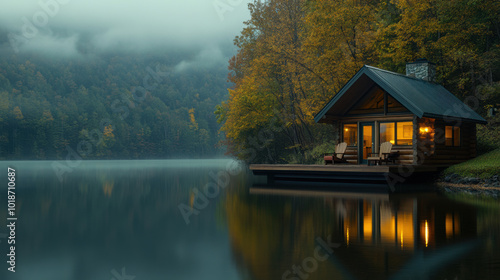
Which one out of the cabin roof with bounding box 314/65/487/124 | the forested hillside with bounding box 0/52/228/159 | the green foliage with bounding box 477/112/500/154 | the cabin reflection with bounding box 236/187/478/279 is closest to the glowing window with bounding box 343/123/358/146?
the cabin roof with bounding box 314/65/487/124

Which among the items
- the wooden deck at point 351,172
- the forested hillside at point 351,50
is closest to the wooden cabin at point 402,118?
the wooden deck at point 351,172

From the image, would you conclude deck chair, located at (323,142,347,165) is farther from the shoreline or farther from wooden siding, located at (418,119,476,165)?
the shoreline

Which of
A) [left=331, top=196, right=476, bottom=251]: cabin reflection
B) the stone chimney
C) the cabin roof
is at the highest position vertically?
the stone chimney

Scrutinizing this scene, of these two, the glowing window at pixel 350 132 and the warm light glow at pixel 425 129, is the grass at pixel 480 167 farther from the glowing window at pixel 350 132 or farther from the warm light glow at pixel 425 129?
the glowing window at pixel 350 132

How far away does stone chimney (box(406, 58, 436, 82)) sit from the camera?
949 inches

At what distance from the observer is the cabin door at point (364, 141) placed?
2244 centimetres

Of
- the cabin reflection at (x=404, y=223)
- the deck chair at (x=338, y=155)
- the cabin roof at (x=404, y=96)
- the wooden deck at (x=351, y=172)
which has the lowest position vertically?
the cabin reflection at (x=404, y=223)

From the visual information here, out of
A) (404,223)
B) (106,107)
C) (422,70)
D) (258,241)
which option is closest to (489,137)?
(422,70)

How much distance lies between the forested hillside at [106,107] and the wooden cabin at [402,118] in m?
76.9

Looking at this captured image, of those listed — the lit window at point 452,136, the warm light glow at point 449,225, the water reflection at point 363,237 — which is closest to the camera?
the water reflection at point 363,237

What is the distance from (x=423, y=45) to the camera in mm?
26609

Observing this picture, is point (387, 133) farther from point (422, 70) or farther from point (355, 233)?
point (355, 233)

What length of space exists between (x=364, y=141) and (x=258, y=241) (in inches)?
656

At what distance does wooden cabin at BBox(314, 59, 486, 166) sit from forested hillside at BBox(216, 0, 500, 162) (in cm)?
305
